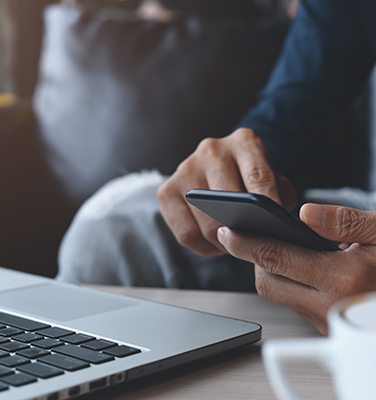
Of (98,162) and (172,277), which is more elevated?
(98,162)

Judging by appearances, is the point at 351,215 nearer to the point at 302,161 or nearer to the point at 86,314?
the point at 86,314

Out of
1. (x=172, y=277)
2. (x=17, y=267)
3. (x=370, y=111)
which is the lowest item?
(x=17, y=267)

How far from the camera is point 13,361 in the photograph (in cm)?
29

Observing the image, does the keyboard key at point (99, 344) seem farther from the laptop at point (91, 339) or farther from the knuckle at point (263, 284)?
the knuckle at point (263, 284)

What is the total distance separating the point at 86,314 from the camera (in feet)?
1.29

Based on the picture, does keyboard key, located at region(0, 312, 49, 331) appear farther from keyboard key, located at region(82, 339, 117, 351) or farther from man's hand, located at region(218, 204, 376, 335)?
man's hand, located at region(218, 204, 376, 335)

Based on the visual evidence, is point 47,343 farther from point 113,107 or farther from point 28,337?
point 113,107

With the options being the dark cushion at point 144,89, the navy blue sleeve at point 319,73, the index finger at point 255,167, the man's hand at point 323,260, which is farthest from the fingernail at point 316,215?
the dark cushion at point 144,89

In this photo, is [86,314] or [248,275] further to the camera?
[248,275]

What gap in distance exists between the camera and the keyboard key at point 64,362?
0.28 metres

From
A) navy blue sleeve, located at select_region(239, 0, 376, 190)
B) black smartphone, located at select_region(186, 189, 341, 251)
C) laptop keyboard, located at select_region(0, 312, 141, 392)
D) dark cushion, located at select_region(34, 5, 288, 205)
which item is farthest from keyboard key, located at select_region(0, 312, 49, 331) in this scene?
dark cushion, located at select_region(34, 5, 288, 205)

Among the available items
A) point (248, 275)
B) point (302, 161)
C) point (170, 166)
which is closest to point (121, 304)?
point (248, 275)

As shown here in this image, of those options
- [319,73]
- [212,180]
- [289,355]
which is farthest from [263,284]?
[319,73]

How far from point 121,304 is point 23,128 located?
0.96m
